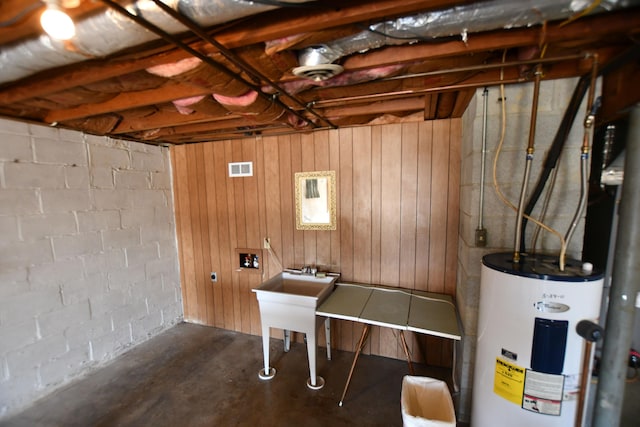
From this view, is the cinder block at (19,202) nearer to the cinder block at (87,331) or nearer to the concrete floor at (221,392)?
the cinder block at (87,331)

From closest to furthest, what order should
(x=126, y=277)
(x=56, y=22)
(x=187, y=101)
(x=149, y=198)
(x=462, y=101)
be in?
(x=56, y=22), (x=187, y=101), (x=462, y=101), (x=126, y=277), (x=149, y=198)

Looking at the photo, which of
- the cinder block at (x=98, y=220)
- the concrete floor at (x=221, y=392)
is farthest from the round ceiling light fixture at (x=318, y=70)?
the cinder block at (x=98, y=220)

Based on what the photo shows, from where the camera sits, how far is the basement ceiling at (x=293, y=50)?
2.75ft

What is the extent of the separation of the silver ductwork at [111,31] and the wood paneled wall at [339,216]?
1.65 metres

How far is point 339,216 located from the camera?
2.46 m

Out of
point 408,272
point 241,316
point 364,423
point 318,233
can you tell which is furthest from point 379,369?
point 241,316

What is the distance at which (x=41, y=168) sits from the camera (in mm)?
2035

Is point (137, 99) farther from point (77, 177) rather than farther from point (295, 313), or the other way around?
point (295, 313)

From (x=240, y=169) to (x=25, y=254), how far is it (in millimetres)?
1787

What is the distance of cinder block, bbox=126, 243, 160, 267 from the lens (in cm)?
268

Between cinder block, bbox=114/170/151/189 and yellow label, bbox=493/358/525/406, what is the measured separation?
335cm

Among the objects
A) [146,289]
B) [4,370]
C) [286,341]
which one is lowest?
[286,341]

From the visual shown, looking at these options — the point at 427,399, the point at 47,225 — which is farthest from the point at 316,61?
the point at 47,225

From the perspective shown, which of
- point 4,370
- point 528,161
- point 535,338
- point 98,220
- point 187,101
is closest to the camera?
point 535,338
